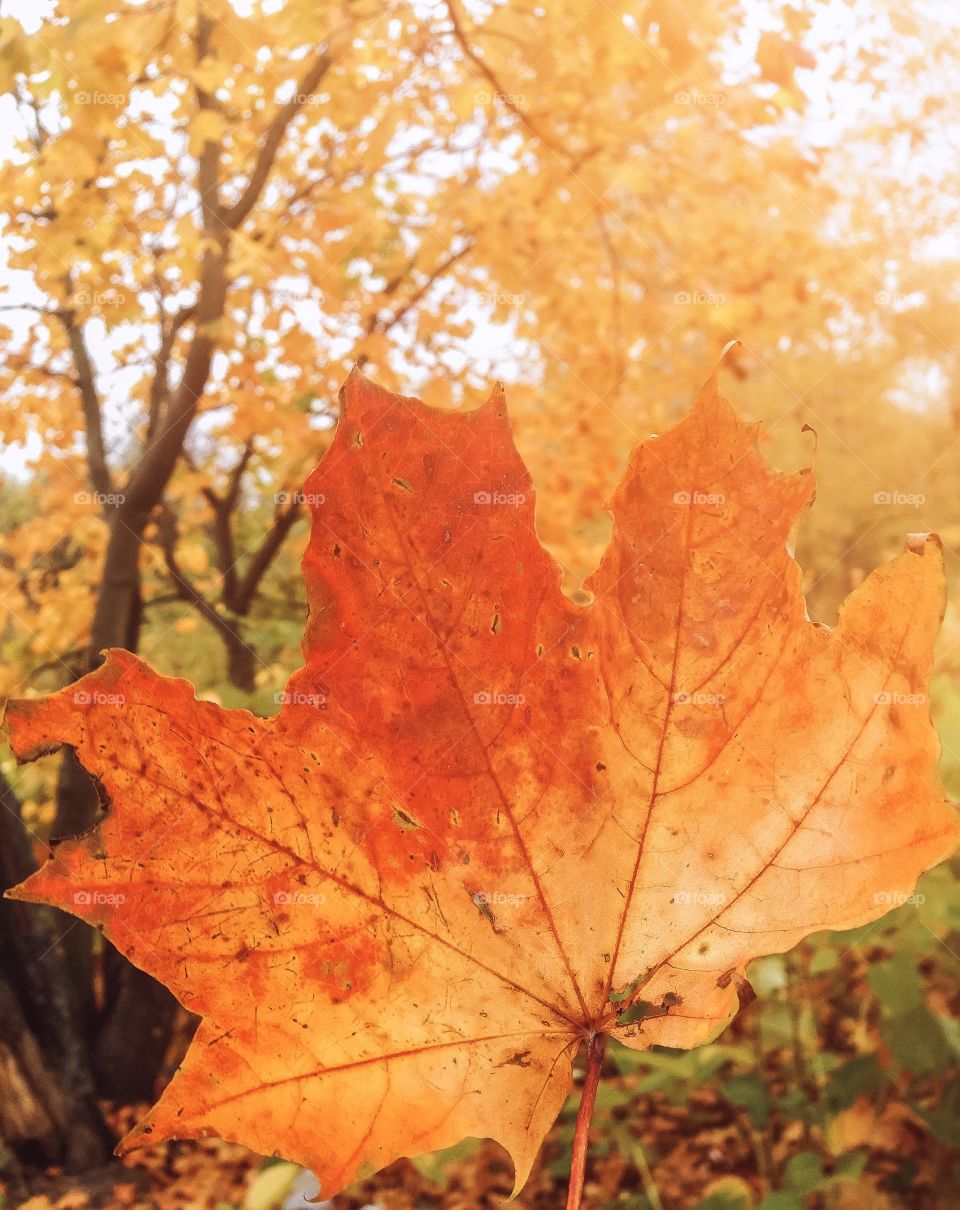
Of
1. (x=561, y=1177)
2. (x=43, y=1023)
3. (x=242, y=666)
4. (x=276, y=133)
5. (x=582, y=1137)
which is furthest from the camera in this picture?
(x=242, y=666)

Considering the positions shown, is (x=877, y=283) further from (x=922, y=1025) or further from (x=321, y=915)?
(x=321, y=915)

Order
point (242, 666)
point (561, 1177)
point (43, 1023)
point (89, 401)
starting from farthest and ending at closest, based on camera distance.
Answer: point (242, 666) → point (89, 401) → point (43, 1023) → point (561, 1177)

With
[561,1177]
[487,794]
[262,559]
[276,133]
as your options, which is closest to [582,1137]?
[487,794]

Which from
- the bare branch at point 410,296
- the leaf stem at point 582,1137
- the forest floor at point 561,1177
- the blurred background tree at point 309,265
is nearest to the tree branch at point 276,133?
the blurred background tree at point 309,265

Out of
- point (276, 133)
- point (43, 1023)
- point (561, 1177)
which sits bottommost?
point (561, 1177)

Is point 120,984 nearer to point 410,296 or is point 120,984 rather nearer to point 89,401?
point 89,401

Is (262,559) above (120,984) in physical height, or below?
above

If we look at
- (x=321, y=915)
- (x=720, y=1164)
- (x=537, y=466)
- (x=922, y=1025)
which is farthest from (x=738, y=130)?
(x=321, y=915)

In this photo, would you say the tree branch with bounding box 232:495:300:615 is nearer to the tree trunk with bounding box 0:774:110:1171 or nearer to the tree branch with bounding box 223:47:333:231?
the tree branch with bounding box 223:47:333:231

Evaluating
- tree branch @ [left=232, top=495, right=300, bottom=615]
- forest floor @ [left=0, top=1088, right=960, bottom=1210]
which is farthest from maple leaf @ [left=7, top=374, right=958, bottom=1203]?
tree branch @ [left=232, top=495, right=300, bottom=615]
